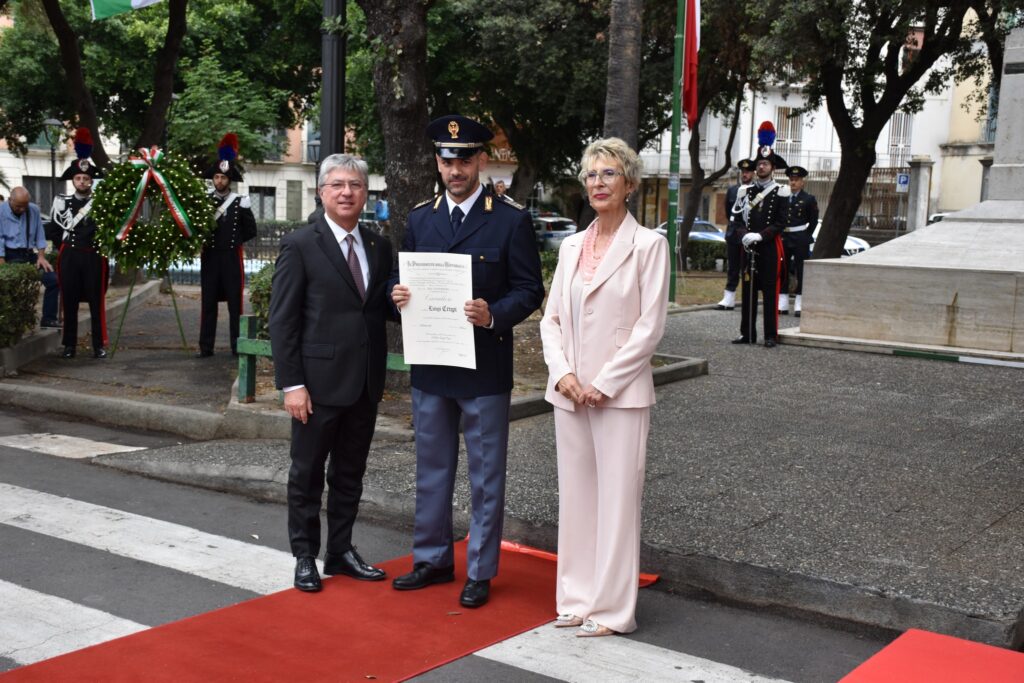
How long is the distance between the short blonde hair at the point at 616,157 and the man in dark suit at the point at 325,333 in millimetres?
1088

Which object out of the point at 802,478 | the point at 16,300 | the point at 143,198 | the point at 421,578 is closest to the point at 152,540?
the point at 421,578

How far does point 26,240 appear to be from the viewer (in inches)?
564

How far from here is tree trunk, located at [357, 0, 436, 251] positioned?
9.51m

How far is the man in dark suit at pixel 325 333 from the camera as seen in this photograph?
5.52m

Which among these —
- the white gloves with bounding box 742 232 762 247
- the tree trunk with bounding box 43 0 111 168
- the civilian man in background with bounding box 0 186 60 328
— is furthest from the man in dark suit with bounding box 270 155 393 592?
the tree trunk with bounding box 43 0 111 168

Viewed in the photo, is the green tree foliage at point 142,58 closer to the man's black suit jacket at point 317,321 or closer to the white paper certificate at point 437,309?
the man's black suit jacket at point 317,321

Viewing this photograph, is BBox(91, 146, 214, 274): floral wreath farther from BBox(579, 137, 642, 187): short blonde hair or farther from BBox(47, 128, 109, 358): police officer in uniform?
BBox(579, 137, 642, 187): short blonde hair

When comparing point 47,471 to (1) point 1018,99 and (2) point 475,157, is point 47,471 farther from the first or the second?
(1) point 1018,99

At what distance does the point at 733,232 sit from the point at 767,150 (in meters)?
2.53

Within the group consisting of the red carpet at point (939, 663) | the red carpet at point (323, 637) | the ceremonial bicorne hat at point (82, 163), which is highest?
the ceremonial bicorne hat at point (82, 163)

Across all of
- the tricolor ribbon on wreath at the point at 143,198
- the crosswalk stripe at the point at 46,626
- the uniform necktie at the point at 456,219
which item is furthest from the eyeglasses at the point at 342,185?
the tricolor ribbon on wreath at the point at 143,198

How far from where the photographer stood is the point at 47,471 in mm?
8008

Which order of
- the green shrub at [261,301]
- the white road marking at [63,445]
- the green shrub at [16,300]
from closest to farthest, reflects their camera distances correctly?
the white road marking at [63,445] → the green shrub at [261,301] → the green shrub at [16,300]

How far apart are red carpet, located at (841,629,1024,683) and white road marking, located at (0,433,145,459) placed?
18.1 ft
